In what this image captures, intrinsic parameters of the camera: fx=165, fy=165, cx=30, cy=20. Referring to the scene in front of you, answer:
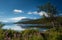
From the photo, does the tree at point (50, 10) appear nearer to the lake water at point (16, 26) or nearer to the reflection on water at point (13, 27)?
the lake water at point (16, 26)

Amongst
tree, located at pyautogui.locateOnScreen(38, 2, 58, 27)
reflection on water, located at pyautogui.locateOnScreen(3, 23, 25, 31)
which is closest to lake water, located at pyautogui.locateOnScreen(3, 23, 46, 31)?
reflection on water, located at pyautogui.locateOnScreen(3, 23, 25, 31)

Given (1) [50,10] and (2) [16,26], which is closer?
(2) [16,26]

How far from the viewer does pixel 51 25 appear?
4.16 meters

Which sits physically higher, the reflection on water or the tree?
the tree

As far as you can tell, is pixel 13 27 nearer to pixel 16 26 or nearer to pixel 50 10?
pixel 16 26

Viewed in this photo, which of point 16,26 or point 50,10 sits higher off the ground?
point 50,10

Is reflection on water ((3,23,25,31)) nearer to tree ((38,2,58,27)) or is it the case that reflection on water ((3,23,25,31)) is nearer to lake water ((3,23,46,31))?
lake water ((3,23,46,31))

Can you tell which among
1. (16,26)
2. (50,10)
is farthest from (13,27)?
(50,10)

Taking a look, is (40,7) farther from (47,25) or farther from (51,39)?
(51,39)

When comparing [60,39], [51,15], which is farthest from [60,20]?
[60,39]

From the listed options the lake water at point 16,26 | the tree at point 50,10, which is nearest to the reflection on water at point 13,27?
the lake water at point 16,26

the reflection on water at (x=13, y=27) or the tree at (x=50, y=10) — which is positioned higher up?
the tree at (x=50, y=10)

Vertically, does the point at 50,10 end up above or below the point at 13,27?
above

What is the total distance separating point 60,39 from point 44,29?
63 centimetres
